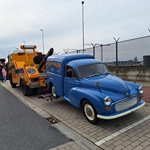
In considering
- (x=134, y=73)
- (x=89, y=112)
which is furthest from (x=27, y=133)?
(x=134, y=73)

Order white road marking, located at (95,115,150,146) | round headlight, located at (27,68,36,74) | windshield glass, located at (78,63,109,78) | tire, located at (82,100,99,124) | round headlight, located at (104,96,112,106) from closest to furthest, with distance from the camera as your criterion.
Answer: white road marking, located at (95,115,150,146) < round headlight, located at (104,96,112,106) < tire, located at (82,100,99,124) < windshield glass, located at (78,63,109,78) < round headlight, located at (27,68,36,74)

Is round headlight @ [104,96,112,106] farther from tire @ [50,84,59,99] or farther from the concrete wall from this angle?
the concrete wall

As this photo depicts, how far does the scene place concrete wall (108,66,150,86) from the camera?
9.68 m

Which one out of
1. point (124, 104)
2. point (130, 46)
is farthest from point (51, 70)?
point (130, 46)

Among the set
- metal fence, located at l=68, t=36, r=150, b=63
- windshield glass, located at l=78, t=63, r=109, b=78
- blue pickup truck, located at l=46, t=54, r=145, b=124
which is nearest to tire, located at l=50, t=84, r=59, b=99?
blue pickup truck, located at l=46, t=54, r=145, b=124

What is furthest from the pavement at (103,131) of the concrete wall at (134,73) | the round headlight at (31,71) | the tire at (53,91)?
the concrete wall at (134,73)

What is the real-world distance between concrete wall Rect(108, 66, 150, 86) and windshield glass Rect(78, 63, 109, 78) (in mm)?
4574

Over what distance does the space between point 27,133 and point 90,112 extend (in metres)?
1.76

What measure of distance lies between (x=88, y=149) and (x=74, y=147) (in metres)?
0.30

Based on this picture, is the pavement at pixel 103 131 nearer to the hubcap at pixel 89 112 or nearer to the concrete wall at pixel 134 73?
the hubcap at pixel 89 112

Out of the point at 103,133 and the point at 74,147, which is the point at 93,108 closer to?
the point at 103,133

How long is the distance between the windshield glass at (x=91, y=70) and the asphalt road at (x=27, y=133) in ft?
6.10

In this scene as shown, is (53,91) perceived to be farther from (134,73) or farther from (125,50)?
(125,50)

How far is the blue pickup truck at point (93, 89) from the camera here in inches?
178
